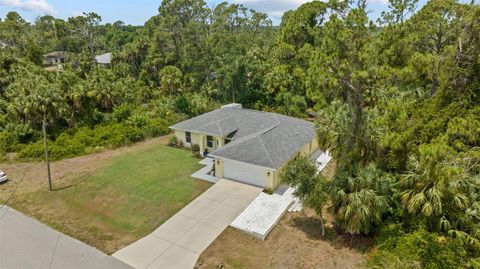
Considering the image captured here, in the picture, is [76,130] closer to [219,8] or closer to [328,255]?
[328,255]

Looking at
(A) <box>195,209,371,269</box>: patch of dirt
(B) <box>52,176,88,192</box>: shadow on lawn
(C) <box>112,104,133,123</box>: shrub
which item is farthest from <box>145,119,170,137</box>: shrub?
(A) <box>195,209,371,269</box>: patch of dirt

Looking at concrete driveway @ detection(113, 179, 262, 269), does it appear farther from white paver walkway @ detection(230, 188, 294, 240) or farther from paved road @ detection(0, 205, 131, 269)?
paved road @ detection(0, 205, 131, 269)

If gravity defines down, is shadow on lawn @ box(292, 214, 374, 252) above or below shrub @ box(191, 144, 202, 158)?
below

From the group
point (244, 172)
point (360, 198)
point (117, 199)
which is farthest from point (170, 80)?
point (360, 198)

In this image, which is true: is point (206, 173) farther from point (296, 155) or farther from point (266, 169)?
point (296, 155)

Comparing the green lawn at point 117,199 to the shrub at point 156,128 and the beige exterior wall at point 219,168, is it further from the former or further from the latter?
the shrub at point 156,128

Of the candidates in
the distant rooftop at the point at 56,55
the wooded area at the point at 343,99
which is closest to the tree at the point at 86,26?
the wooded area at the point at 343,99
